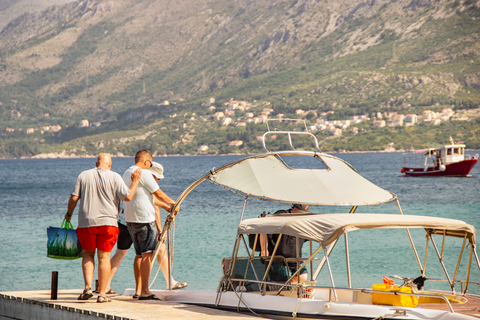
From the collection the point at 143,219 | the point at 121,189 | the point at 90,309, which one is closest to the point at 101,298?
the point at 90,309

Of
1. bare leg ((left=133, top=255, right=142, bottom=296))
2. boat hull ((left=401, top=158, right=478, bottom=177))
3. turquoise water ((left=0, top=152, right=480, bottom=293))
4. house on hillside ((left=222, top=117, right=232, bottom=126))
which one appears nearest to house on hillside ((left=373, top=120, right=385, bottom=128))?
house on hillside ((left=222, top=117, right=232, bottom=126))

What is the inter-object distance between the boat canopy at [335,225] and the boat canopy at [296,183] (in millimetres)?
1061

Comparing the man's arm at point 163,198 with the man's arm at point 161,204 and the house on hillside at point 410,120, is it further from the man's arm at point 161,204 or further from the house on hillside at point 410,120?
the house on hillside at point 410,120

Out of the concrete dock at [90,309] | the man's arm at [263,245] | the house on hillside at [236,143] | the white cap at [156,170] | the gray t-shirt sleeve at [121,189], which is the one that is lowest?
the concrete dock at [90,309]

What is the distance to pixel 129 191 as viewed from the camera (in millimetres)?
7695

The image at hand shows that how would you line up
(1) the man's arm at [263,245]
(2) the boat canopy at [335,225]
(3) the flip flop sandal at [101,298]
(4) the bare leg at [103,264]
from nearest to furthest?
(2) the boat canopy at [335,225] < (4) the bare leg at [103,264] < (3) the flip flop sandal at [101,298] < (1) the man's arm at [263,245]

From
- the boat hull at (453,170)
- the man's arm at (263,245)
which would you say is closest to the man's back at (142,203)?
the man's arm at (263,245)

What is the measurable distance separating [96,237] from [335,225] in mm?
2958

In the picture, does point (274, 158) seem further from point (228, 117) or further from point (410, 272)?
point (228, 117)

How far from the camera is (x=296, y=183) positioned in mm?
8711

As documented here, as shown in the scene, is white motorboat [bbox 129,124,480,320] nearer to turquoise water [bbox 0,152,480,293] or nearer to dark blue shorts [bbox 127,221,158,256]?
dark blue shorts [bbox 127,221,158,256]

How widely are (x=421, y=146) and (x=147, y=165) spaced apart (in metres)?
142

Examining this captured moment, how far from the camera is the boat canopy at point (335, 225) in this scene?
6617 mm

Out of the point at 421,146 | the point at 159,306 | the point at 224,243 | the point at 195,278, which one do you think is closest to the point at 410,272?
the point at 195,278
